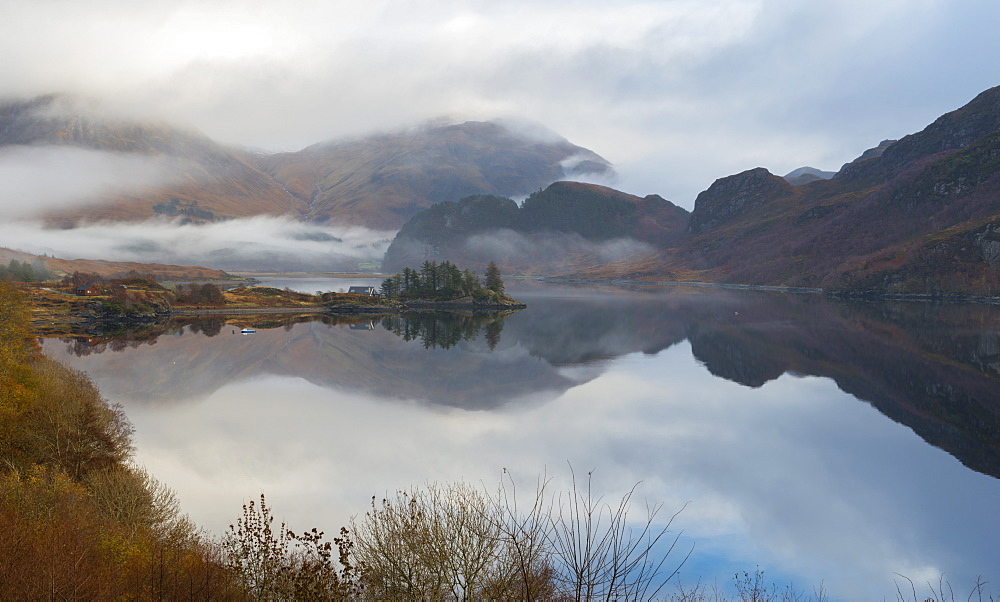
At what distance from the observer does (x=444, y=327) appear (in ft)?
355

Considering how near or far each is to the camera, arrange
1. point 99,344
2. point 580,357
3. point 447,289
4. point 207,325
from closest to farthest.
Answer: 1. point 580,357
2. point 99,344
3. point 207,325
4. point 447,289

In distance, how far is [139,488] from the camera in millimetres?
22172

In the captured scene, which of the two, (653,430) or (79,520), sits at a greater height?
(79,520)

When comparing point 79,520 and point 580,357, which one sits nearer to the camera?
point 79,520

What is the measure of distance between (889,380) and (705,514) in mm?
41614

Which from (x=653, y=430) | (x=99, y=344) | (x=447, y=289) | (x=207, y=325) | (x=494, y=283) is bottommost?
(x=653, y=430)

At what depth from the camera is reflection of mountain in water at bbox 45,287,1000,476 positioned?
51.2 m

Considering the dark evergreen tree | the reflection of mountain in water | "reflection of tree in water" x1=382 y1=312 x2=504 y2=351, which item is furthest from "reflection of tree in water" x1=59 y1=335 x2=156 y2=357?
the dark evergreen tree

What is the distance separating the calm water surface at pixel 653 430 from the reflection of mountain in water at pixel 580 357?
42 cm

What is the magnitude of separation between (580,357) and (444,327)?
39.5m

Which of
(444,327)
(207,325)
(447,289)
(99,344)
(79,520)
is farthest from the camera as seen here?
(447,289)

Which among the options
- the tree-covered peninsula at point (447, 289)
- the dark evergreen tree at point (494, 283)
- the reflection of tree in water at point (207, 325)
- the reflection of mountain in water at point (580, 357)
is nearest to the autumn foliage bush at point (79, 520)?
the reflection of mountain in water at point (580, 357)

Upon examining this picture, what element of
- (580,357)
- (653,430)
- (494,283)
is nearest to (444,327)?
(580,357)

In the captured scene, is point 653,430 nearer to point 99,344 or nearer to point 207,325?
point 99,344
